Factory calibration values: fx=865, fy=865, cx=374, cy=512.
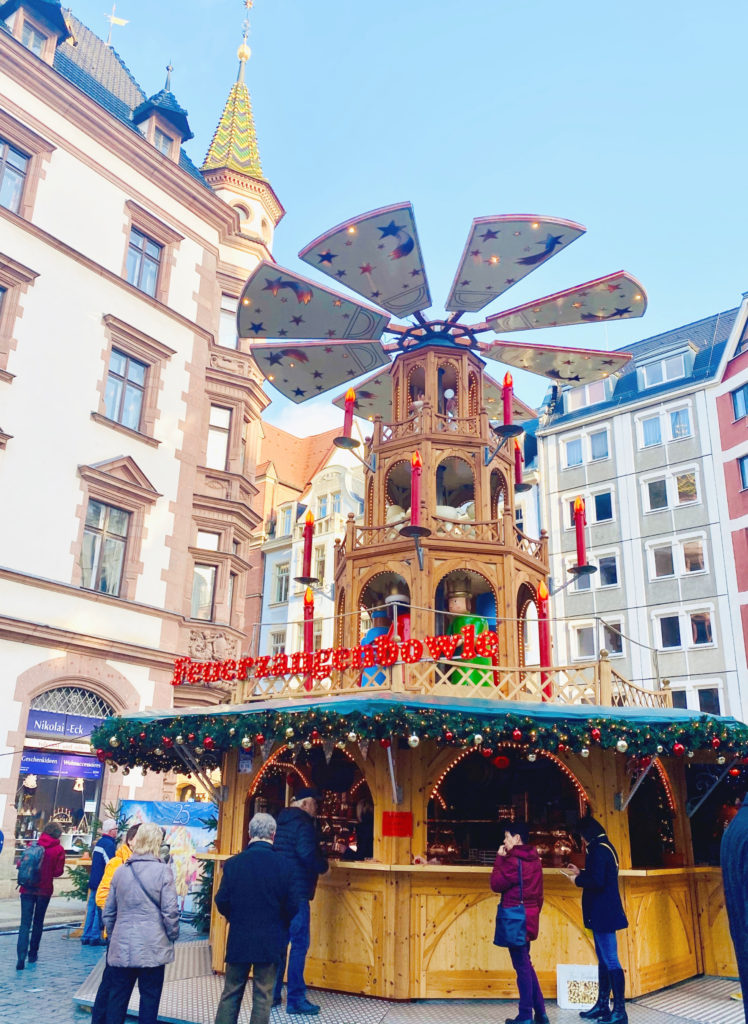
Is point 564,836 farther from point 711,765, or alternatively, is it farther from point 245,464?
point 245,464

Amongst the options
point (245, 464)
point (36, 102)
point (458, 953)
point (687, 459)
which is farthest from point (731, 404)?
point (458, 953)

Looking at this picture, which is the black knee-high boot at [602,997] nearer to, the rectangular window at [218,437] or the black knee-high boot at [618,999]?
the black knee-high boot at [618,999]

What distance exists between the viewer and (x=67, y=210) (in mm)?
23266

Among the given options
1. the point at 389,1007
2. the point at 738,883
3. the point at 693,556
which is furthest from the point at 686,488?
the point at 738,883

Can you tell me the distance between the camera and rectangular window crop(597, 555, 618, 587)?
1501 inches

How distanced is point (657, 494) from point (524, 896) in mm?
31212

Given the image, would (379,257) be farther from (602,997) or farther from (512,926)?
(602,997)

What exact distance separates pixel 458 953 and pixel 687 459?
30182 mm

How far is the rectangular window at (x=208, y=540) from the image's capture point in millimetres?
25984

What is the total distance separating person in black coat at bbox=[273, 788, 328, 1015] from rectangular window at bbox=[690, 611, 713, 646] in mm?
27787

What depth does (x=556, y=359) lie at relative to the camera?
53.9 ft

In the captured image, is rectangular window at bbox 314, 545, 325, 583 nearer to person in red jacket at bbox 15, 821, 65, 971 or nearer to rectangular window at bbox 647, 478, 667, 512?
rectangular window at bbox 647, 478, 667, 512

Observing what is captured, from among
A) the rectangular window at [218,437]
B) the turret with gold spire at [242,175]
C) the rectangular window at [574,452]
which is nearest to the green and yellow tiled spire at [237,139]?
the turret with gold spire at [242,175]

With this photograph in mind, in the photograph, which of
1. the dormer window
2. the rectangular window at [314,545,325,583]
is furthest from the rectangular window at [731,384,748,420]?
the rectangular window at [314,545,325,583]
